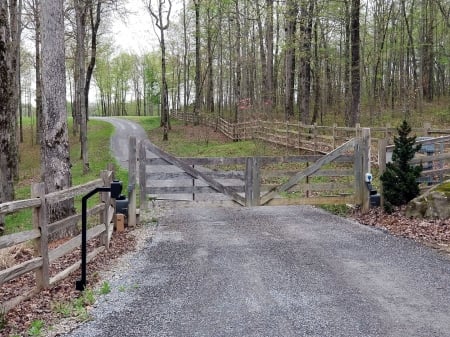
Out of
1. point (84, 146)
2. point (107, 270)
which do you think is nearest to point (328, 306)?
point (107, 270)

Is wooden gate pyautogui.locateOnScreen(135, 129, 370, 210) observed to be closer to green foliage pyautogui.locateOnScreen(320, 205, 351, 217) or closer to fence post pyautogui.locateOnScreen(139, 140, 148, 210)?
fence post pyautogui.locateOnScreen(139, 140, 148, 210)

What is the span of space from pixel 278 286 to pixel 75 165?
19978 mm

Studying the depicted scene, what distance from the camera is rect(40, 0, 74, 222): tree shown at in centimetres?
820

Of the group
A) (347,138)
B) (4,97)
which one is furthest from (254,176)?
(347,138)

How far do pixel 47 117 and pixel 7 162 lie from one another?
4493 millimetres

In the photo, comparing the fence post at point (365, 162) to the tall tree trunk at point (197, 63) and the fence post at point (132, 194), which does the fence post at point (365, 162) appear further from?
the tall tree trunk at point (197, 63)

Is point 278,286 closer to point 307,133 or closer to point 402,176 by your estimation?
point 402,176

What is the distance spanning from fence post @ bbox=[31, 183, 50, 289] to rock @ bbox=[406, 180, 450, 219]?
7.07 meters

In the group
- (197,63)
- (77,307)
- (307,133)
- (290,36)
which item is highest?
(197,63)

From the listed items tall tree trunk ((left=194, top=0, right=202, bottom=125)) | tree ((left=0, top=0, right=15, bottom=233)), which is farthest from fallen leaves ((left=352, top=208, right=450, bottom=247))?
tall tree trunk ((left=194, top=0, right=202, bottom=125))

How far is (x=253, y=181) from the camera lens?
400 inches

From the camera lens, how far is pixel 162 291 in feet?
18.0

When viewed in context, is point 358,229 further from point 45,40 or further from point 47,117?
point 45,40

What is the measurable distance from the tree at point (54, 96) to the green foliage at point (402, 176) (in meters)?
6.61
